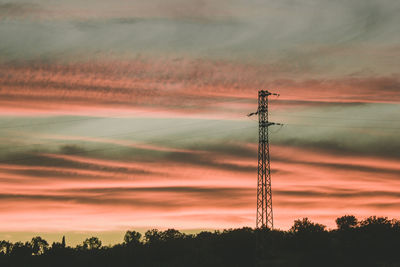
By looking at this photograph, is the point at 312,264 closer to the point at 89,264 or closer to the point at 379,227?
the point at 379,227

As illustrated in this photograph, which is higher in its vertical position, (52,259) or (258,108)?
(258,108)

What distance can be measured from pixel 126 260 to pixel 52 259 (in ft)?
89.1

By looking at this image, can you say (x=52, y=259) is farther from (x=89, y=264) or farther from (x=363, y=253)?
(x=363, y=253)

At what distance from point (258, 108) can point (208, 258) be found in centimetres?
8853

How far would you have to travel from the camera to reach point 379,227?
652 ft

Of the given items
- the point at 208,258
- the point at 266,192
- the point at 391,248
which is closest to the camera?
the point at 266,192

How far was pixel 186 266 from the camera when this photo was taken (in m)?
150

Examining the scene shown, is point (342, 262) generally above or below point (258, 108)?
below

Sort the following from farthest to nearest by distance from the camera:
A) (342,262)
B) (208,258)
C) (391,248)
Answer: (391,248) → (208,258) → (342,262)

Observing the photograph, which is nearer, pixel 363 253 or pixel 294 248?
pixel 363 253

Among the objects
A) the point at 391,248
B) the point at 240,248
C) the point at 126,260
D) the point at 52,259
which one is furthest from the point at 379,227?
the point at 52,259

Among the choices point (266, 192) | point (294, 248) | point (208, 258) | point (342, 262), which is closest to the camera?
point (266, 192)

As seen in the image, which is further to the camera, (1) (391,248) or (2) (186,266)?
(1) (391,248)

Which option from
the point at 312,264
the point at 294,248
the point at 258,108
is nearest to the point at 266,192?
the point at 258,108
